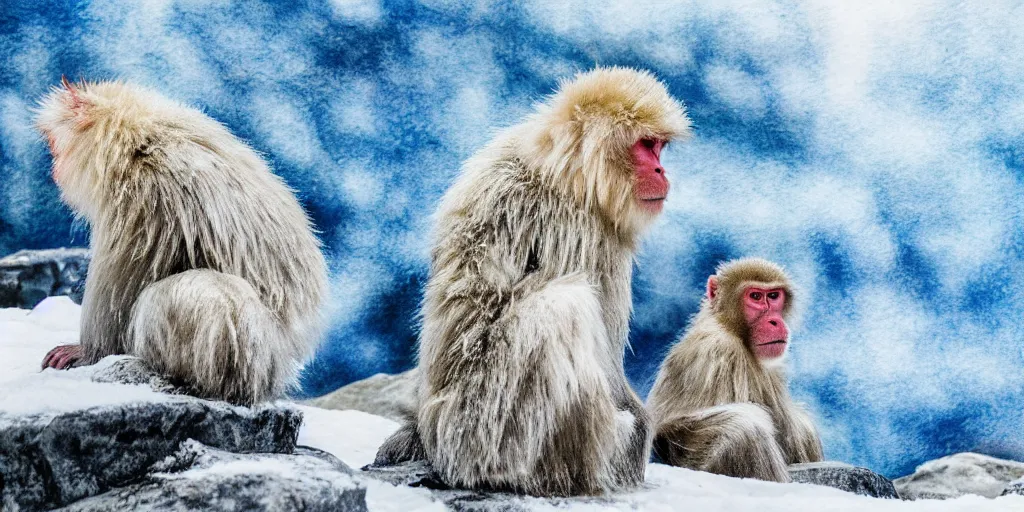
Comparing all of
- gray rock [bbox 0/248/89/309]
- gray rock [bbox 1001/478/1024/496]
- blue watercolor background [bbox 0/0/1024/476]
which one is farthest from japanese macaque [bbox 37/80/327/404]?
gray rock [bbox 1001/478/1024/496]

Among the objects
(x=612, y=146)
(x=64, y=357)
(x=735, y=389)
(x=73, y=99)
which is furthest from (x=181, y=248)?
(x=735, y=389)

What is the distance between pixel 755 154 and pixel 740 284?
3.44 ft

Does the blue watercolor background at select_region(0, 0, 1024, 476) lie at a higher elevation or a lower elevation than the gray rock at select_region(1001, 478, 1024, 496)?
higher

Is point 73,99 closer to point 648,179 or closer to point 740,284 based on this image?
point 648,179

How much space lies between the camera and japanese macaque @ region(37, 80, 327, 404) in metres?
2.66

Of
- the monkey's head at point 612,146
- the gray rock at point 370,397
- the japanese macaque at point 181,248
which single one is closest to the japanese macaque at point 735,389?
the monkey's head at point 612,146

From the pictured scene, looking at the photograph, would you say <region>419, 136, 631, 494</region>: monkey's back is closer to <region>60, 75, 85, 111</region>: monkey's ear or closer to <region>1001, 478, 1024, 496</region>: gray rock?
<region>60, 75, 85, 111</region>: monkey's ear

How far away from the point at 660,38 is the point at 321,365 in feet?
7.53

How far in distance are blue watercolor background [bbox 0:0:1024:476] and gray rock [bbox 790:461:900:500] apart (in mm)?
1034

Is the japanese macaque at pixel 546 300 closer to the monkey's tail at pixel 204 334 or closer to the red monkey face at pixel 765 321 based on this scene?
the monkey's tail at pixel 204 334

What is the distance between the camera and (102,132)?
9.54 ft

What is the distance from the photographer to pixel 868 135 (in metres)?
4.87

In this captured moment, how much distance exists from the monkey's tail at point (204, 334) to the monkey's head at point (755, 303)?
2095 millimetres

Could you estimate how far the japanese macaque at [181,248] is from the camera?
266 cm
